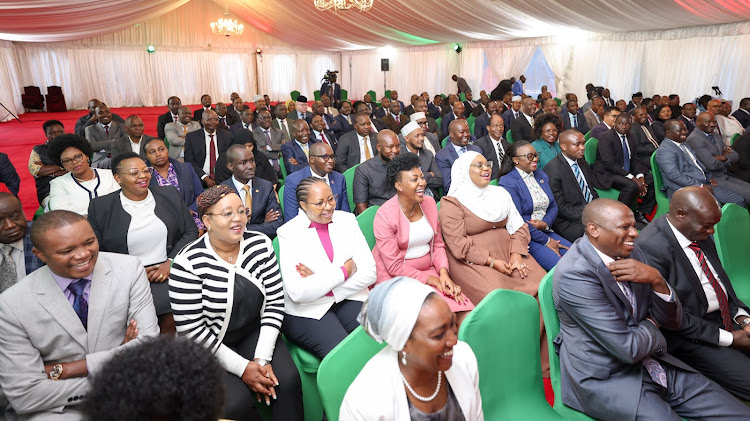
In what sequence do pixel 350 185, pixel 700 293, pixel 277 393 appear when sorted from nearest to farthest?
pixel 277 393 → pixel 700 293 → pixel 350 185

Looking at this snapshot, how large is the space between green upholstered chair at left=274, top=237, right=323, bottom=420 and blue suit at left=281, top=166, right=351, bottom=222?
5.50 feet

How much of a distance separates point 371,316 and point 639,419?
4.43 feet

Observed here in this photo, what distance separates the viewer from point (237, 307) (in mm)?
2469

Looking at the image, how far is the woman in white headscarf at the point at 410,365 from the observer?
155 centimetres

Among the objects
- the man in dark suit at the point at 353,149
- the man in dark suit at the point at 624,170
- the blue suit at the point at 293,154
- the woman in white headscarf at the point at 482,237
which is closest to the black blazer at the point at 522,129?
the man in dark suit at the point at 624,170

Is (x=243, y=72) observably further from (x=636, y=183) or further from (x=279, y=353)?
(x=279, y=353)

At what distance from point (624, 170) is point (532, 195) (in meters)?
2.52

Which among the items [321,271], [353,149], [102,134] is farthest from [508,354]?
[102,134]

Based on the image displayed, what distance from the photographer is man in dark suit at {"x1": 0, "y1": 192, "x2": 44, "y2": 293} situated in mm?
2580

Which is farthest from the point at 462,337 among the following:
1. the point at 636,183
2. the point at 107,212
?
the point at 636,183

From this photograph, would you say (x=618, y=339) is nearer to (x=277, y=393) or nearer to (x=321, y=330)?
(x=321, y=330)

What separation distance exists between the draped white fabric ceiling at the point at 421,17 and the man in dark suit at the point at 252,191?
291 inches

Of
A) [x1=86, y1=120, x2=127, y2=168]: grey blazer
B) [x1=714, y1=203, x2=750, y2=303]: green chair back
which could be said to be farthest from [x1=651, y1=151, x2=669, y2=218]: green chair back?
[x1=86, y1=120, x2=127, y2=168]: grey blazer

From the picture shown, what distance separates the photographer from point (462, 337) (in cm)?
196
